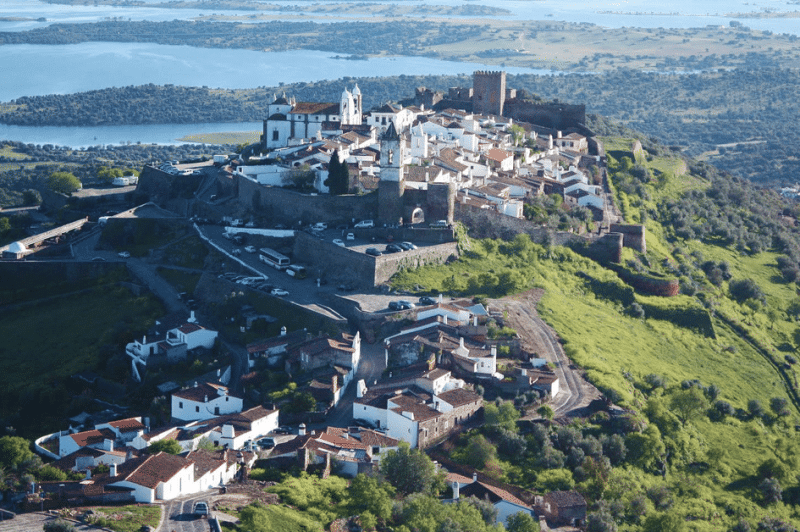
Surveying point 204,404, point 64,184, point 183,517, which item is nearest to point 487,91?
point 64,184

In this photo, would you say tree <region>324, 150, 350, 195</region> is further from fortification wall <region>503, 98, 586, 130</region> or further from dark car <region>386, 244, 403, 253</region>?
fortification wall <region>503, 98, 586, 130</region>

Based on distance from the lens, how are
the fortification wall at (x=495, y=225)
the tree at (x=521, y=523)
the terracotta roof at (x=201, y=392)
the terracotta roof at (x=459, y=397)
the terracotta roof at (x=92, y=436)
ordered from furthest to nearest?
the fortification wall at (x=495, y=225), the terracotta roof at (x=201, y=392), the terracotta roof at (x=459, y=397), the terracotta roof at (x=92, y=436), the tree at (x=521, y=523)

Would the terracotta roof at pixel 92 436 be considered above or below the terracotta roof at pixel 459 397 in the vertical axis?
below

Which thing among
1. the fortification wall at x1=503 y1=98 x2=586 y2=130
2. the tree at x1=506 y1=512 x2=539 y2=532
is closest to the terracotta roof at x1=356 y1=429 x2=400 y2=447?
the tree at x1=506 y1=512 x2=539 y2=532

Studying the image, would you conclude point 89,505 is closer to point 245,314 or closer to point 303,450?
point 303,450

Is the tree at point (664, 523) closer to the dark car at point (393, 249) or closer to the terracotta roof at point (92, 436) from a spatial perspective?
the terracotta roof at point (92, 436)

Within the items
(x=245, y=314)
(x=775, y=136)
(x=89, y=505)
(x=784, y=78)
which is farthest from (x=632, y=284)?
(x=784, y=78)

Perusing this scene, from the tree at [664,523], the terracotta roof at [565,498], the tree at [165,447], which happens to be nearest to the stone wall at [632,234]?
the tree at [664,523]
